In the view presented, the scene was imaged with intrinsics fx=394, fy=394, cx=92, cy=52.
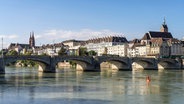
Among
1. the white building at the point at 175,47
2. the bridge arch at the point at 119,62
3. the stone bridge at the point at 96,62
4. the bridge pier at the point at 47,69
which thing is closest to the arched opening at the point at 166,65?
the stone bridge at the point at 96,62

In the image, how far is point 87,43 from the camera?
16438 cm

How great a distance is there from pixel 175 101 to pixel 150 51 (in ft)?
310

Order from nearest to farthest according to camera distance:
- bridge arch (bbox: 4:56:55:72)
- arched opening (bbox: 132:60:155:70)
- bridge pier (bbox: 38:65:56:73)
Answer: bridge arch (bbox: 4:56:55:72) < bridge pier (bbox: 38:65:56:73) < arched opening (bbox: 132:60:155:70)

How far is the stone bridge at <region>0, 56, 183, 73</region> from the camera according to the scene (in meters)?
63.9

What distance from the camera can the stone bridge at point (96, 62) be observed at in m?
63.9

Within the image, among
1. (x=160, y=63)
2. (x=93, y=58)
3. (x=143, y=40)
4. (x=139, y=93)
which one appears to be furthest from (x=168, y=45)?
(x=139, y=93)

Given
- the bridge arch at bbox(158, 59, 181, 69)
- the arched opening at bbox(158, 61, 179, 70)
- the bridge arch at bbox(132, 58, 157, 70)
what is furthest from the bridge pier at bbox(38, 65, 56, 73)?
the arched opening at bbox(158, 61, 179, 70)

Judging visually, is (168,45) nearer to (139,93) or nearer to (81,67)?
(81,67)

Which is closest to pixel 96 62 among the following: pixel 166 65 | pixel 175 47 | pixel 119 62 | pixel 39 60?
pixel 119 62

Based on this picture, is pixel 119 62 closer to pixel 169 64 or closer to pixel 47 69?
pixel 169 64

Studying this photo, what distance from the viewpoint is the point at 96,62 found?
7488 centimetres

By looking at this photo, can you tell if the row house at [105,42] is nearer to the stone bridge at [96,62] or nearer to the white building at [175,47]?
the white building at [175,47]

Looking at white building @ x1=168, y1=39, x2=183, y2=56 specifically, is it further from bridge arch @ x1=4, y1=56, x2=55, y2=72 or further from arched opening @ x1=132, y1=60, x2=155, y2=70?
bridge arch @ x1=4, y1=56, x2=55, y2=72

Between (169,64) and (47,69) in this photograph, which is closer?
(47,69)
